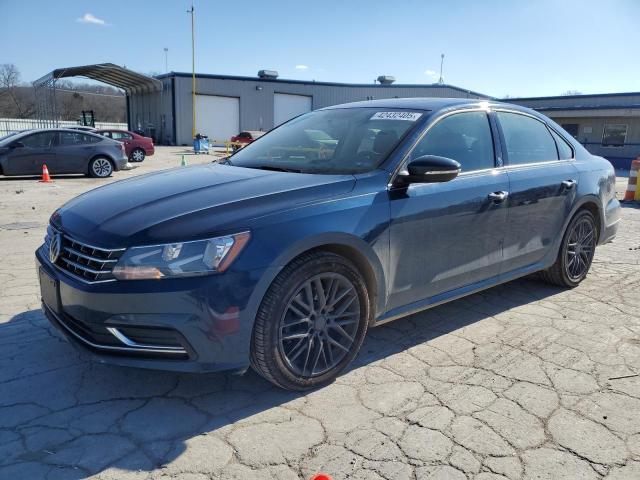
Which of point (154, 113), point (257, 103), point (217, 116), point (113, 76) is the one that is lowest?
point (217, 116)

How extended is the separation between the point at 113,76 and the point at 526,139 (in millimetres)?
38050

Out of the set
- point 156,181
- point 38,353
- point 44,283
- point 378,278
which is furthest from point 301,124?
point 38,353

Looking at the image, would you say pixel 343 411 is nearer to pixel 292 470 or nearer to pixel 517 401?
pixel 292 470

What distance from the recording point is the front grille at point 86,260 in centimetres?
255

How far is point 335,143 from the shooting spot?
3680mm

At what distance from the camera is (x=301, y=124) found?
4.25 metres

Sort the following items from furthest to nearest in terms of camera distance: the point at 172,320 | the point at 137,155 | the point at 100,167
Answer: the point at 137,155 → the point at 100,167 → the point at 172,320

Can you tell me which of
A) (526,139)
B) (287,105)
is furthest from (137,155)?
(287,105)

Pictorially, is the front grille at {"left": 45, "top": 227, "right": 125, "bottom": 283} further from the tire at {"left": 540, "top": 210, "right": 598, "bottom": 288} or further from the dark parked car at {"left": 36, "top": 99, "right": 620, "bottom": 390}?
the tire at {"left": 540, "top": 210, "right": 598, "bottom": 288}

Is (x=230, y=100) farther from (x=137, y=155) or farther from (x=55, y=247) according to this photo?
(x=55, y=247)

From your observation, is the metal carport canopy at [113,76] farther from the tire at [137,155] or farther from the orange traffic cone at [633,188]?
the orange traffic cone at [633,188]

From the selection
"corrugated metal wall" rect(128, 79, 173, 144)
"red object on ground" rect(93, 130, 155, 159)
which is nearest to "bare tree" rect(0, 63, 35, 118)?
"corrugated metal wall" rect(128, 79, 173, 144)

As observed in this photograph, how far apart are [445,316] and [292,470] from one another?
89.8 inches

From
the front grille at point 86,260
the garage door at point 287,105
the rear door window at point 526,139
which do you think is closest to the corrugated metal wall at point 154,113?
the garage door at point 287,105
